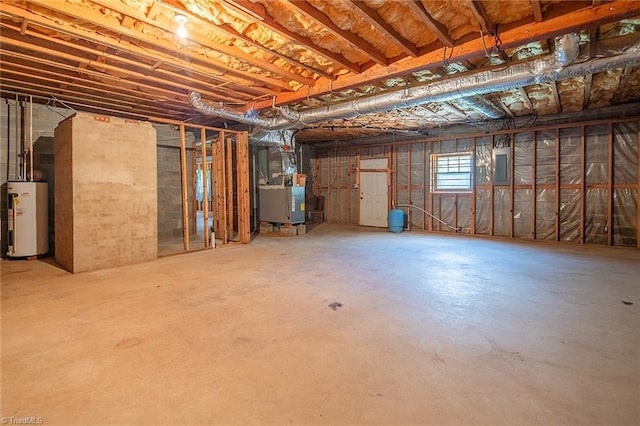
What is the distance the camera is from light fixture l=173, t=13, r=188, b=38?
2.80 metres

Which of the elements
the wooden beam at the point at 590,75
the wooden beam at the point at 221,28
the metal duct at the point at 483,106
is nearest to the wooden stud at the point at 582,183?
the wooden beam at the point at 590,75

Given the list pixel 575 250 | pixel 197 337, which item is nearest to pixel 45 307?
pixel 197 337

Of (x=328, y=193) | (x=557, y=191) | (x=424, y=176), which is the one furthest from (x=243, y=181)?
(x=557, y=191)

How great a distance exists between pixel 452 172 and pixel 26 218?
7.88 m

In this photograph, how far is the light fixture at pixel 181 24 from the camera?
2.80 m

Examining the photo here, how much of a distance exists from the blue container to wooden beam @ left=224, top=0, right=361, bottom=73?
450cm

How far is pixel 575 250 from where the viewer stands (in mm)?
5270

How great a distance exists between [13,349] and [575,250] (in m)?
7.01

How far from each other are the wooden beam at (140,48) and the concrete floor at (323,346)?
2515 millimetres

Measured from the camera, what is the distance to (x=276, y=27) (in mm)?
2912

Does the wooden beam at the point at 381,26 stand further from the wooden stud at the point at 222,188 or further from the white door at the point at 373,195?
the white door at the point at 373,195

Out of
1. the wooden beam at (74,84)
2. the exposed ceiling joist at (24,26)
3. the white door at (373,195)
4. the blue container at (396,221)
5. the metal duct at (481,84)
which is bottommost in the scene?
the blue container at (396,221)

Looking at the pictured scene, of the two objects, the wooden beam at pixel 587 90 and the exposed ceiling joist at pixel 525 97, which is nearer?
the wooden beam at pixel 587 90

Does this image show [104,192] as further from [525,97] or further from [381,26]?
[525,97]
